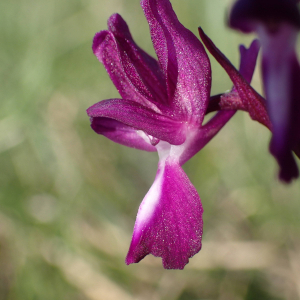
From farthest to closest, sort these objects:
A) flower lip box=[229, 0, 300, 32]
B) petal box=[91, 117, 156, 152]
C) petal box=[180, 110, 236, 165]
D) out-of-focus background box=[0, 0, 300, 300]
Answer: out-of-focus background box=[0, 0, 300, 300] → petal box=[91, 117, 156, 152] → petal box=[180, 110, 236, 165] → flower lip box=[229, 0, 300, 32]

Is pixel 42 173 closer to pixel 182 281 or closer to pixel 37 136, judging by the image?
pixel 37 136

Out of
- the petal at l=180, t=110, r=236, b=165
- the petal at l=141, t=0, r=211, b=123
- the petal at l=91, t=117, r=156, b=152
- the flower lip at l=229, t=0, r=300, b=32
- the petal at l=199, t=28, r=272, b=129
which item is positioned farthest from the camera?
the petal at l=91, t=117, r=156, b=152

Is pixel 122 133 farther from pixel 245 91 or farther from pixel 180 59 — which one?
pixel 245 91

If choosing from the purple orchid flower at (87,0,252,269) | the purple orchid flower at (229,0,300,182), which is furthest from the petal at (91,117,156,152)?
the purple orchid flower at (229,0,300,182)

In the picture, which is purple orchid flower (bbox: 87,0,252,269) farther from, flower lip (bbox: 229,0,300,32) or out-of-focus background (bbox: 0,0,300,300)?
out-of-focus background (bbox: 0,0,300,300)

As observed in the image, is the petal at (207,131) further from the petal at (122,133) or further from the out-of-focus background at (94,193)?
the out-of-focus background at (94,193)

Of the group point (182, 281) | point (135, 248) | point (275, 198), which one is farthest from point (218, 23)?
point (135, 248)

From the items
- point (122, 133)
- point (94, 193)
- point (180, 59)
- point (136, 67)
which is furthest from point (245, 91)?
point (94, 193)
